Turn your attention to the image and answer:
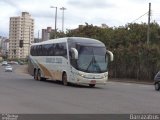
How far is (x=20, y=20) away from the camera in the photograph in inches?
6501

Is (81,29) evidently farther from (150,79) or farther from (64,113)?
(64,113)

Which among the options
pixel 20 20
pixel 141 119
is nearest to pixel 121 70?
pixel 141 119

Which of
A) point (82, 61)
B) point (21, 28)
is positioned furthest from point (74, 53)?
point (21, 28)

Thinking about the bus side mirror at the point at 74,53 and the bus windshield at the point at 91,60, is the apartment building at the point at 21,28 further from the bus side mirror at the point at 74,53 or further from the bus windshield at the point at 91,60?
the bus side mirror at the point at 74,53

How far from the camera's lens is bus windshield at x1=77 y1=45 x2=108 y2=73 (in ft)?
104

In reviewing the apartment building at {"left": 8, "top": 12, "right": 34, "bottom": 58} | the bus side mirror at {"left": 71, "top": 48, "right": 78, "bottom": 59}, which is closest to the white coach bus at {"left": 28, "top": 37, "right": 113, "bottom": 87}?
the bus side mirror at {"left": 71, "top": 48, "right": 78, "bottom": 59}

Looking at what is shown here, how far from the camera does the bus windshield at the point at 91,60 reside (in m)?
31.7

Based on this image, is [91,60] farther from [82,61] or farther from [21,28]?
[21,28]

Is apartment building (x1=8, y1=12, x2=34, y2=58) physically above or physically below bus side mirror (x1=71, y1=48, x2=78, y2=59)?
above

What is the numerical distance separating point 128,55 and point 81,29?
1131 inches

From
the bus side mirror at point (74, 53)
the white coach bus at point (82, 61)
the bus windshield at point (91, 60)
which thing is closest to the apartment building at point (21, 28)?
the white coach bus at point (82, 61)

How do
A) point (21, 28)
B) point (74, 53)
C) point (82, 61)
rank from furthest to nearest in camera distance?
point (21, 28) < point (82, 61) < point (74, 53)

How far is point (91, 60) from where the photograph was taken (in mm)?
31891

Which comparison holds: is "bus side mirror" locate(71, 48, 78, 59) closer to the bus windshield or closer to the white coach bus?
the white coach bus
